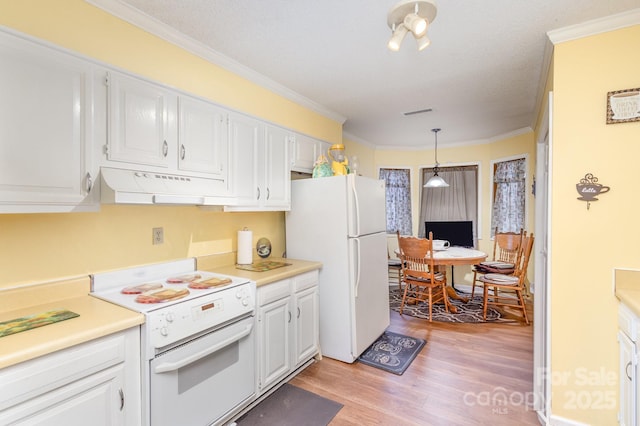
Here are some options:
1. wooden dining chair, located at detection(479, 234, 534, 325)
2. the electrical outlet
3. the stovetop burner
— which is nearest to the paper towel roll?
the stovetop burner

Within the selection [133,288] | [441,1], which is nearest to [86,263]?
[133,288]

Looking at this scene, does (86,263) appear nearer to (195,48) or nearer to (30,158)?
(30,158)

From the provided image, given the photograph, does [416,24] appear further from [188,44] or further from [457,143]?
[457,143]

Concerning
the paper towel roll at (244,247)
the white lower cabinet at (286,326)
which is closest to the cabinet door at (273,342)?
the white lower cabinet at (286,326)

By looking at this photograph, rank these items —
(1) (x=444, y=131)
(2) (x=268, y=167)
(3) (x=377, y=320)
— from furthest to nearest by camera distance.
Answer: (1) (x=444, y=131), (3) (x=377, y=320), (2) (x=268, y=167)

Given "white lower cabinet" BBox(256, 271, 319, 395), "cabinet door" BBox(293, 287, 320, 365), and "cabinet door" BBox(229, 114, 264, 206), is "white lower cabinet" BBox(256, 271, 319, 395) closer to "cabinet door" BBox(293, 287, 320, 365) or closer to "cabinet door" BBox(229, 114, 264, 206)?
"cabinet door" BBox(293, 287, 320, 365)

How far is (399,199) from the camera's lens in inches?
230

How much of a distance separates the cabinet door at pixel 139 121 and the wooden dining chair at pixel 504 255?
4175 millimetres

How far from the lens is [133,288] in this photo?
75.8 inches

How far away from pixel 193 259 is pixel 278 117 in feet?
5.06

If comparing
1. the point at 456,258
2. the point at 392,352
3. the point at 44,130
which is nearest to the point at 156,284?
the point at 44,130

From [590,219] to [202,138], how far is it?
2.55 metres

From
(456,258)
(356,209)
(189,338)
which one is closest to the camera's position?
(189,338)

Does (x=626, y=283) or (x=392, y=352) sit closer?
(x=626, y=283)
